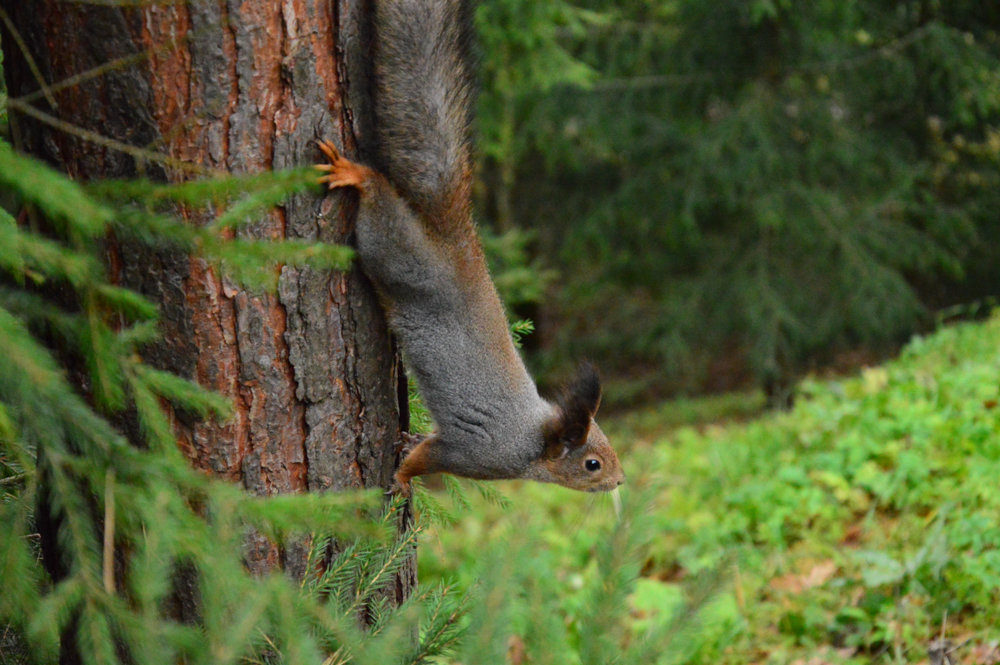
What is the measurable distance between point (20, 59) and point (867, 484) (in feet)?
12.7

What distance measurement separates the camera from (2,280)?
2.03 metres

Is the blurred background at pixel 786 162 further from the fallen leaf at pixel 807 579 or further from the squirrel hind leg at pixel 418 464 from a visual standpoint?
the squirrel hind leg at pixel 418 464

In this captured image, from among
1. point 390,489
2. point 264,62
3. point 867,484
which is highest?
point 264,62

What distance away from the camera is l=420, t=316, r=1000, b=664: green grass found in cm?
322

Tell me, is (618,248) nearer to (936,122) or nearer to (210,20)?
(936,122)

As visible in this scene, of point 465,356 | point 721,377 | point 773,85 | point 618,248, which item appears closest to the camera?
point 465,356

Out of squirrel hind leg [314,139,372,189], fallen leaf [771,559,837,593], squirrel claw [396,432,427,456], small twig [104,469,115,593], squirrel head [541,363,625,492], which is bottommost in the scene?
fallen leaf [771,559,837,593]

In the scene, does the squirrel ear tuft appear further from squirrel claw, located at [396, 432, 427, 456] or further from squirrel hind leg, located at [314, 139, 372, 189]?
squirrel hind leg, located at [314, 139, 372, 189]

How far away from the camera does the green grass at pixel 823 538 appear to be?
3.22 meters

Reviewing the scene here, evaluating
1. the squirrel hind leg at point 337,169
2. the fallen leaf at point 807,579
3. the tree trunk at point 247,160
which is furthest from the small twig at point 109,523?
the fallen leaf at point 807,579

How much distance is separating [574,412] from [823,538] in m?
1.77

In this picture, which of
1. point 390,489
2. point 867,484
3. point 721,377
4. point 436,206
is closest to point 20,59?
point 436,206

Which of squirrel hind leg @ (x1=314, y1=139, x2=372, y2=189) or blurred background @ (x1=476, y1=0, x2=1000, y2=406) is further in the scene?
blurred background @ (x1=476, y1=0, x2=1000, y2=406)

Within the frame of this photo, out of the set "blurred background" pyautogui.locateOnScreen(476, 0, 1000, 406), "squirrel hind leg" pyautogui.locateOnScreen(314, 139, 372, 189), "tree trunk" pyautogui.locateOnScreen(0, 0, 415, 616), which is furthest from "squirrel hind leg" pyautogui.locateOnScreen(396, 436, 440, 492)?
"blurred background" pyautogui.locateOnScreen(476, 0, 1000, 406)
